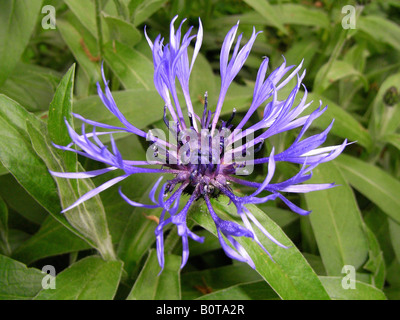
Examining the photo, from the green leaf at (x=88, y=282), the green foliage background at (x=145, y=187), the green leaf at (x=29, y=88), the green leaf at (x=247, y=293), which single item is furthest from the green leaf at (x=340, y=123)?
the green leaf at (x=29, y=88)

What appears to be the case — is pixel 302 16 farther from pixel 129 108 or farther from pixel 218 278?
pixel 218 278

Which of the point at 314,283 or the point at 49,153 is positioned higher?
the point at 49,153

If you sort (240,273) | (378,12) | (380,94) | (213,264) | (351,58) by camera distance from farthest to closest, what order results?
(378,12) → (351,58) → (380,94) → (213,264) → (240,273)

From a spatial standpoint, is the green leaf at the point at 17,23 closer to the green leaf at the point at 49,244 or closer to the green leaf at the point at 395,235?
the green leaf at the point at 49,244

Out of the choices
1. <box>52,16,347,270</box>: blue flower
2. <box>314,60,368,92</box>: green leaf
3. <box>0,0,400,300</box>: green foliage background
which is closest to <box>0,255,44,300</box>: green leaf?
<box>0,0,400,300</box>: green foliage background

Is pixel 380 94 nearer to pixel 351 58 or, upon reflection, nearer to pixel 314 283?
pixel 351 58
